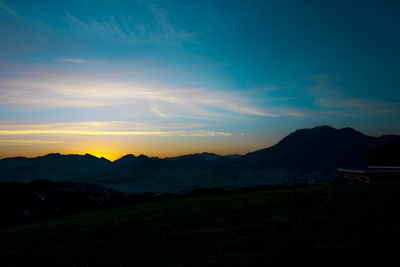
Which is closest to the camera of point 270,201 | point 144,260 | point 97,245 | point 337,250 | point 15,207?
point 337,250

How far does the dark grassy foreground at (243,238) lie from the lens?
8.84 metres

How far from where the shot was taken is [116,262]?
1080 centimetres

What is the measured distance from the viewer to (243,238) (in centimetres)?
1177

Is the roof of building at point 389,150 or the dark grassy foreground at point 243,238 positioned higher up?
the roof of building at point 389,150

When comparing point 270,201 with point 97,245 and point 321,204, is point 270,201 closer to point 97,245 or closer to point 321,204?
point 321,204

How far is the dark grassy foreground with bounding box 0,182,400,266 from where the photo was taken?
8.84 m

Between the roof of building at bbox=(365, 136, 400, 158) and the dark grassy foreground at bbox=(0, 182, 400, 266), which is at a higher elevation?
the roof of building at bbox=(365, 136, 400, 158)

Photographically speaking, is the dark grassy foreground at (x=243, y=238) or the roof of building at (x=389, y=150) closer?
the dark grassy foreground at (x=243, y=238)

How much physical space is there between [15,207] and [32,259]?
1387 inches

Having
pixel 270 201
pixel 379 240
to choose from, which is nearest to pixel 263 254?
pixel 379 240

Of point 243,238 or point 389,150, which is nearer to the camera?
point 243,238

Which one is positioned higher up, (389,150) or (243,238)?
(389,150)

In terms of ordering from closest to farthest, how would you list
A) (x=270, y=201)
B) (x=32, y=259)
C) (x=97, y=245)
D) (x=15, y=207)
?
(x=32, y=259), (x=97, y=245), (x=270, y=201), (x=15, y=207)

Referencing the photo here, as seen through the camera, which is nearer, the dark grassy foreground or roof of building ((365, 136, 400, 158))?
the dark grassy foreground
